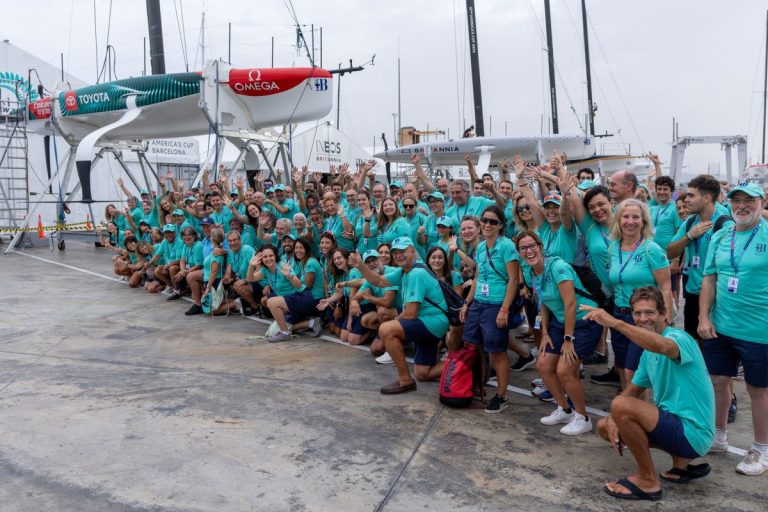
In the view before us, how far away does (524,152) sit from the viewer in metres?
21.5

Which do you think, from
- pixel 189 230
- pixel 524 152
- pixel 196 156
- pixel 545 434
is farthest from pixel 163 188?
pixel 524 152

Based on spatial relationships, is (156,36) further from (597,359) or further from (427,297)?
(597,359)

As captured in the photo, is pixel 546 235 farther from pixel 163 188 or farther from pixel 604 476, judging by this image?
pixel 163 188

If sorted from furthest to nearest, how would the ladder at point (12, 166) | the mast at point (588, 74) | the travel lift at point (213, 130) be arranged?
1. the mast at point (588, 74)
2. the ladder at point (12, 166)
3. the travel lift at point (213, 130)

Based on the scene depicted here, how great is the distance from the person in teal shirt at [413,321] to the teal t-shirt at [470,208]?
1.76 m

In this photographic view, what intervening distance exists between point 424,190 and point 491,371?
3910 mm

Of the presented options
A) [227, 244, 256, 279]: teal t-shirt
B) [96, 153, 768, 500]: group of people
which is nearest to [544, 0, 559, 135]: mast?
[96, 153, 768, 500]: group of people

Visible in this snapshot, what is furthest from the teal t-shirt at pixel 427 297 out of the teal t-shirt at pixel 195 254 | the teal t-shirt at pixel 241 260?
the teal t-shirt at pixel 195 254

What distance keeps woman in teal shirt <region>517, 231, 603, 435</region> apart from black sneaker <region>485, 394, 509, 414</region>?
1.17 ft

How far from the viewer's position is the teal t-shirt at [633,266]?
3730mm

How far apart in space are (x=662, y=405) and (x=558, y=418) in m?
1.15

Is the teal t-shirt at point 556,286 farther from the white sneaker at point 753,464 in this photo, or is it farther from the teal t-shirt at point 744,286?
the white sneaker at point 753,464

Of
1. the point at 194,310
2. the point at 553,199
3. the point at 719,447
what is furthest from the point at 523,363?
the point at 194,310

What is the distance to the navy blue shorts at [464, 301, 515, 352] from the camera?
15.1 ft
